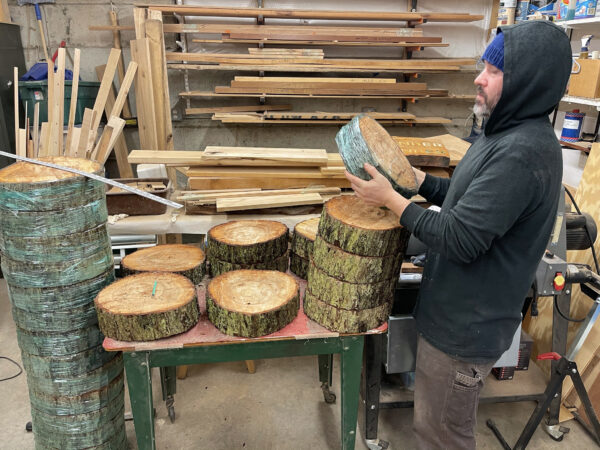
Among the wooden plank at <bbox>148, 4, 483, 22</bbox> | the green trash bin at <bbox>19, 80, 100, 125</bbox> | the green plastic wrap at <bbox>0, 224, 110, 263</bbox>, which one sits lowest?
the green plastic wrap at <bbox>0, 224, 110, 263</bbox>

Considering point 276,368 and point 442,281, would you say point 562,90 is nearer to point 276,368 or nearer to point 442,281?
point 442,281

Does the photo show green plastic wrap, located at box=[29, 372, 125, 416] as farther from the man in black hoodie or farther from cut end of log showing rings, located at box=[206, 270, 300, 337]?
the man in black hoodie

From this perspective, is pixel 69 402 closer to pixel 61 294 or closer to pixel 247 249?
pixel 61 294

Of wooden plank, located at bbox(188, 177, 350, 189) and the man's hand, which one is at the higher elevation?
the man's hand

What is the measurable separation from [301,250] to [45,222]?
101cm

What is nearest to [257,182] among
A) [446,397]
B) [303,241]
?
[303,241]

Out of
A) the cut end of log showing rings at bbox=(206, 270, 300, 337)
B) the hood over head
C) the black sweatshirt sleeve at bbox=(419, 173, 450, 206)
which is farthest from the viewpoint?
the black sweatshirt sleeve at bbox=(419, 173, 450, 206)

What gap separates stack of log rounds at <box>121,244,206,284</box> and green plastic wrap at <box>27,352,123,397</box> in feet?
1.40

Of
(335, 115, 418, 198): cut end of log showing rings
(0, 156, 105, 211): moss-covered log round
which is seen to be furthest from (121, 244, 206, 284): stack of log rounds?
(335, 115, 418, 198): cut end of log showing rings

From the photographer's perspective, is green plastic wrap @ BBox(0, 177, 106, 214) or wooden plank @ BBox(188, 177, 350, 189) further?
wooden plank @ BBox(188, 177, 350, 189)

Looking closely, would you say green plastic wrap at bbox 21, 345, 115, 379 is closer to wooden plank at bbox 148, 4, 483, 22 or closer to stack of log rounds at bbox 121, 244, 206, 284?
stack of log rounds at bbox 121, 244, 206, 284

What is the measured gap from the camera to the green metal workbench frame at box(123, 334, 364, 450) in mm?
1571

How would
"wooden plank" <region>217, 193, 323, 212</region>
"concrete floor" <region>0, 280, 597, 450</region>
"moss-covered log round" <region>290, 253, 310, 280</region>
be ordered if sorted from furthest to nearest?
"wooden plank" <region>217, 193, 323, 212</region> → "concrete floor" <region>0, 280, 597, 450</region> → "moss-covered log round" <region>290, 253, 310, 280</region>

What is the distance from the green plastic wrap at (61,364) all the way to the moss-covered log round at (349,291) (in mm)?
954
